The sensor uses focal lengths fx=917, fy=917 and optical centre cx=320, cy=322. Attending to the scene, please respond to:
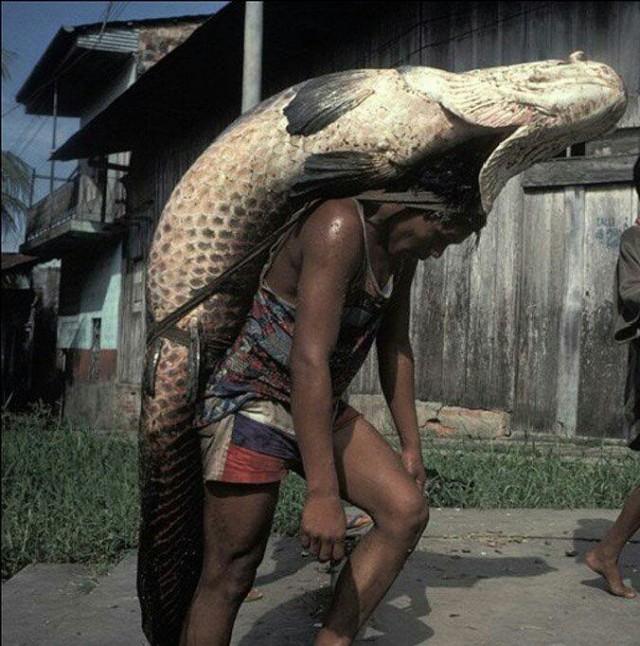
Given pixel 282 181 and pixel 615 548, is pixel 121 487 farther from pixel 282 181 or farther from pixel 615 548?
pixel 282 181

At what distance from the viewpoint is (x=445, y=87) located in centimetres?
232

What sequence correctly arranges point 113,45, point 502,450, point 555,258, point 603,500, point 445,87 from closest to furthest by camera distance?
point 445,87 < point 603,500 < point 502,450 < point 555,258 < point 113,45

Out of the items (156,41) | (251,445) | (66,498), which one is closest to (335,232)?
(251,445)

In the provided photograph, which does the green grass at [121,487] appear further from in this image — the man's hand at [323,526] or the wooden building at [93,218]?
the wooden building at [93,218]

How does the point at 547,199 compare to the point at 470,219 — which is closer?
the point at 470,219

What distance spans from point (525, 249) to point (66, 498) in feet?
14.4

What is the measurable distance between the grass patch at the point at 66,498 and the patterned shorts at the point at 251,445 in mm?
1286

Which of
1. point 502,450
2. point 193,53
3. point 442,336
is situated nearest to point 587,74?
point 502,450

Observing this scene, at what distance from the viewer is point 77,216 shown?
17.3 m

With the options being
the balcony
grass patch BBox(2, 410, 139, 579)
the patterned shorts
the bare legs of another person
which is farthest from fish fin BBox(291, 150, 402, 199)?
the balcony

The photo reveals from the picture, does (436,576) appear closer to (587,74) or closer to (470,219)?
(470,219)

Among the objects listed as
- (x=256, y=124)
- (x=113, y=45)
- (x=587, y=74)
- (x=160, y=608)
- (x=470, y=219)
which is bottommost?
(x=160, y=608)

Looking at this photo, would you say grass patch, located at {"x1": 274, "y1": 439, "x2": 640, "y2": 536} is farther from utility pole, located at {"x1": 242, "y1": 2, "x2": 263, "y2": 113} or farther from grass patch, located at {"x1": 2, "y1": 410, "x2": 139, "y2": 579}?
utility pole, located at {"x1": 242, "y1": 2, "x2": 263, "y2": 113}

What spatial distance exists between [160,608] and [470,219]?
133cm
